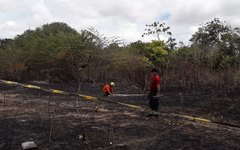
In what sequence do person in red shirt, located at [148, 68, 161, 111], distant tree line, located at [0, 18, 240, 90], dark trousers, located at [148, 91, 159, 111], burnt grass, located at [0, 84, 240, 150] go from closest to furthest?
burnt grass, located at [0, 84, 240, 150], person in red shirt, located at [148, 68, 161, 111], dark trousers, located at [148, 91, 159, 111], distant tree line, located at [0, 18, 240, 90]

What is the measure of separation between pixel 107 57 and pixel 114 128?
56.6 feet

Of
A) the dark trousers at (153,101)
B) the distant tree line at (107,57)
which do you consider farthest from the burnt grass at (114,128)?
the distant tree line at (107,57)

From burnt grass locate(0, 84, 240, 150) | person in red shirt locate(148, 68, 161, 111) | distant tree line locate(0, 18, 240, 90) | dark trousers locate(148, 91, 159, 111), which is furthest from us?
distant tree line locate(0, 18, 240, 90)

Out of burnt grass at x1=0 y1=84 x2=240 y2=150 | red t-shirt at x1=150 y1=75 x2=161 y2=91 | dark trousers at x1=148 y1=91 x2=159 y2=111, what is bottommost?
burnt grass at x1=0 y1=84 x2=240 y2=150

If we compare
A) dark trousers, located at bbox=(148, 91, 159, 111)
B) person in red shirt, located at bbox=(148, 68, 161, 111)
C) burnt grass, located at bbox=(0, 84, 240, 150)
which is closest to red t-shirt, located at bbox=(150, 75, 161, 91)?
person in red shirt, located at bbox=(148, 68, 161, 111)

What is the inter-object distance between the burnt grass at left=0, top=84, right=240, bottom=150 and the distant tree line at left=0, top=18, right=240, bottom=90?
21.8 feet

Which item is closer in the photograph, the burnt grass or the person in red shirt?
the burnt grass

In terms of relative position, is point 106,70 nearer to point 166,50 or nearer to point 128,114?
point 166,50

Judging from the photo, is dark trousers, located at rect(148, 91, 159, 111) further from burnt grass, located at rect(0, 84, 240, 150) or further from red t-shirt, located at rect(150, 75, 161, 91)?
burnt grass, located at rect(0, 84, 240, 150)

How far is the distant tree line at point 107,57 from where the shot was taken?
22812 mm

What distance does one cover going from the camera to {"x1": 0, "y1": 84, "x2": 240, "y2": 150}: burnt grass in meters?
7.85

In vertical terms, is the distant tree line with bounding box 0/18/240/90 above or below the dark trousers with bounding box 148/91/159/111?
Answer: above

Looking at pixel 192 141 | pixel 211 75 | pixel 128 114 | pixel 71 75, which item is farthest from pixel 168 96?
pixel 71 75

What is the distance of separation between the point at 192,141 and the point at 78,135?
7.99ft
